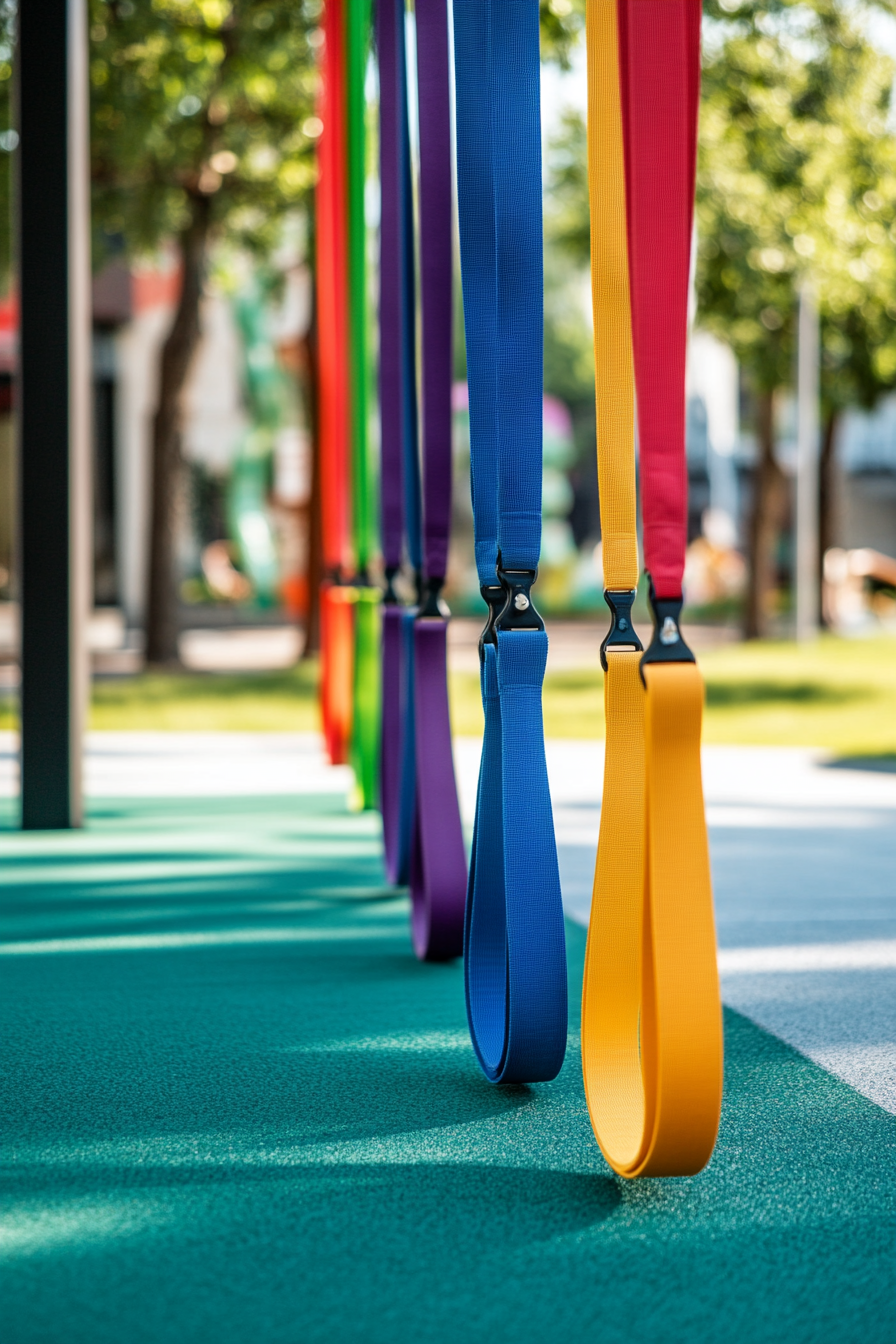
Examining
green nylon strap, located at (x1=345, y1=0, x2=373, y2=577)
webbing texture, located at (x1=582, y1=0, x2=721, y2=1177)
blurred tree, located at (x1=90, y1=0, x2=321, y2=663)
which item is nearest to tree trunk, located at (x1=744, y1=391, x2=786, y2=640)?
blurred tree, located at (x1=90, y1=0, x2=321, y2=663)

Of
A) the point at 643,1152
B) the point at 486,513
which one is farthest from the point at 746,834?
the point at 643,1152

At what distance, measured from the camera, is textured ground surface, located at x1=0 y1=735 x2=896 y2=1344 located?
2.34 metres

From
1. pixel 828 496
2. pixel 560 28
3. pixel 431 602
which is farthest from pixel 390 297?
pixel 828 496

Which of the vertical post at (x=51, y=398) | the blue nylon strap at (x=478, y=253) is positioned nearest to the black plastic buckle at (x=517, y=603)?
the blue nylon strap at (x=478, y=253)

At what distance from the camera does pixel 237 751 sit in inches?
393

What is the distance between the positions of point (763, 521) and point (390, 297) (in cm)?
1483

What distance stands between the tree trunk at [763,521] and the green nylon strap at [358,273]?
13216 millimetres

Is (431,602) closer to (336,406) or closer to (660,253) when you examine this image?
(660,253)

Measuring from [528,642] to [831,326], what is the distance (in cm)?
1652

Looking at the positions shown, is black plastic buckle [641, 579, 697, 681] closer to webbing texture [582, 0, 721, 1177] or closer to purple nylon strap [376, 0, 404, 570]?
webbing texture [582, 0, 721, 1177]

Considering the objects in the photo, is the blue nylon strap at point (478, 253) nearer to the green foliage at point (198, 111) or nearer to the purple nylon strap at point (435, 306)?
the purple nylon strap at point (435, 306)

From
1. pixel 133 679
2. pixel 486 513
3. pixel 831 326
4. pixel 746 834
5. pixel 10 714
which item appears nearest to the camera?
pixel 486 513

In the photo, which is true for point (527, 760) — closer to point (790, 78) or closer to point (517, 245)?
point (517, 245)

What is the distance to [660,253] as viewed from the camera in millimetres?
2652
